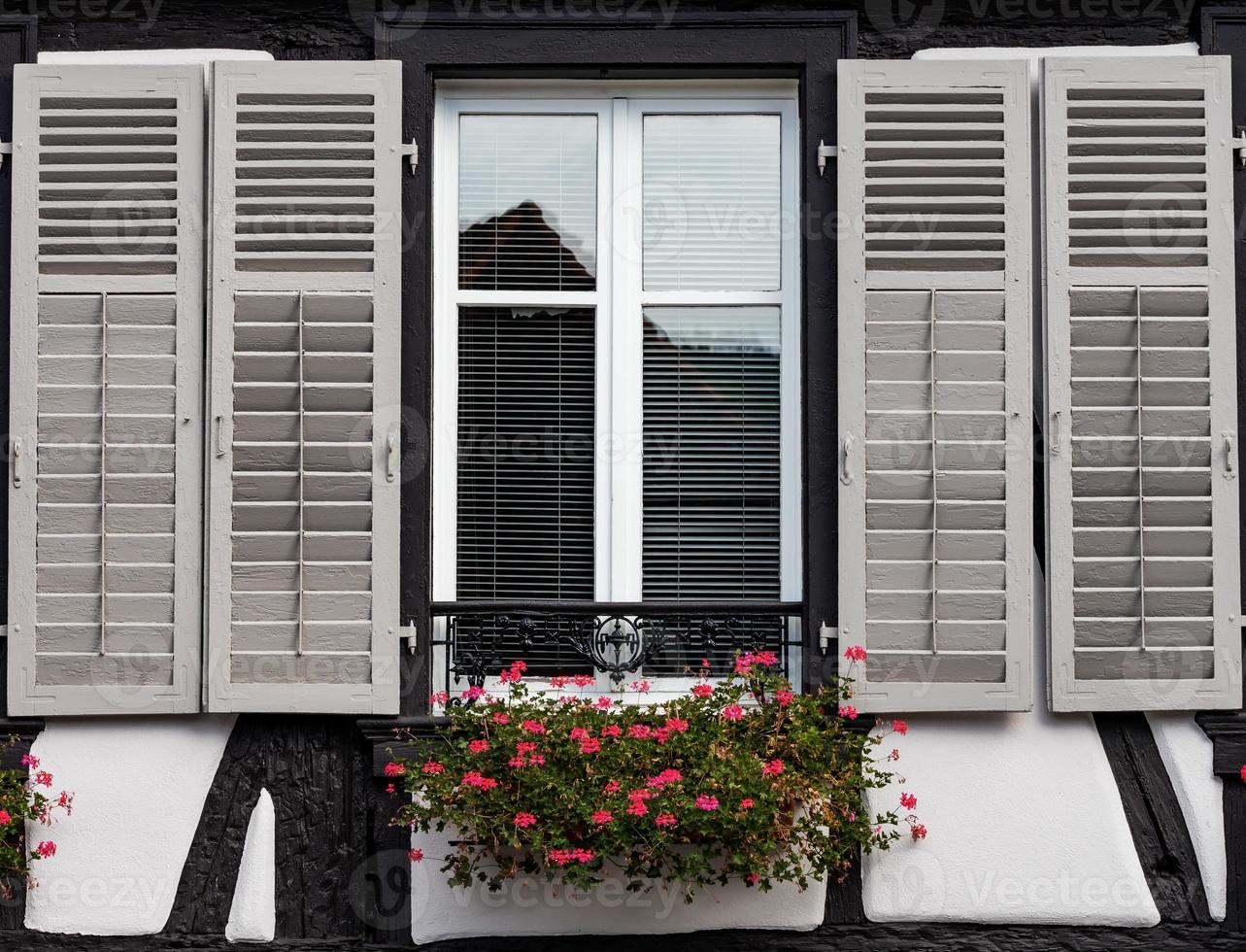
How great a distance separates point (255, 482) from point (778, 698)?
1700 mm

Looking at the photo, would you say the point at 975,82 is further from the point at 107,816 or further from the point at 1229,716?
the point at 107,816

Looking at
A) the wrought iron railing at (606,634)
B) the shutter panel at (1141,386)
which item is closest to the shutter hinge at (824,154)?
the shutter panel at (1141,386)

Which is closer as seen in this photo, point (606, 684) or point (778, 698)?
point (778, 698)

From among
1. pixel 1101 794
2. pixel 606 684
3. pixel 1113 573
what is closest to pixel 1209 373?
pixel 1113 573

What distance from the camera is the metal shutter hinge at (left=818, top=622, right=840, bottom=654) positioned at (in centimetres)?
395

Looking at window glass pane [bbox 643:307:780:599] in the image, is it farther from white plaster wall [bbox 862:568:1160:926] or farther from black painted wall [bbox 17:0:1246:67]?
black painted wall [bbox 17:0:1246:67]

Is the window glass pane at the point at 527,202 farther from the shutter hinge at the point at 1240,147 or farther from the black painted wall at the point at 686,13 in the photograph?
the shutter hinge at the point at 1240,147

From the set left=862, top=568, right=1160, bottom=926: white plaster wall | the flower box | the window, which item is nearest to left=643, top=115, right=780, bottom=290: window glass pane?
the window

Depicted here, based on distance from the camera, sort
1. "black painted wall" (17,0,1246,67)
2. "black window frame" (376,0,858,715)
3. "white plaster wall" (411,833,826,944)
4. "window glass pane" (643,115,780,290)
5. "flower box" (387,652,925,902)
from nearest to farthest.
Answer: "flower box" (387,652,925,902)
"white plaster wall" (411,833,826,944)
"black window frame" (376,0,858,715)
"black painted wall" (17,0,1246,67)
"window glass pane" (643,115,780,290)

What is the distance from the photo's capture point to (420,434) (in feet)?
13.2

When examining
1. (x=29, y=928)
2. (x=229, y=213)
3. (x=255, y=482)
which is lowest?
(x=29, y=928)

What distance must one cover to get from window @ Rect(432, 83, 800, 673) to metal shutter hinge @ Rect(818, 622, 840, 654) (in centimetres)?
22

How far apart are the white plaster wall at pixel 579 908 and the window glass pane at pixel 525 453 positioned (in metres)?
0.87

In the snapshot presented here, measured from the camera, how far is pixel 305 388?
3.92 metres
